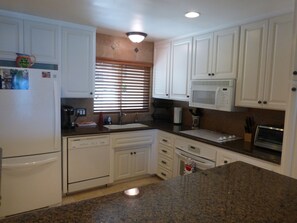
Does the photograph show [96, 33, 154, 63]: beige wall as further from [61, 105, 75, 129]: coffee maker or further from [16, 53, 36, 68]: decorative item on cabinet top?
[16, 53, 36, 68]: decorative item on cabinet top

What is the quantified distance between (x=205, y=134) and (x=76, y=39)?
7.21ft

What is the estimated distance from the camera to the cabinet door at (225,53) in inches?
106

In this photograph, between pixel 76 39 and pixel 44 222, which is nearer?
pixel 44 222

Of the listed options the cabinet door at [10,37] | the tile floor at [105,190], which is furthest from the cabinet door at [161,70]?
the cabinet door at [10,37]

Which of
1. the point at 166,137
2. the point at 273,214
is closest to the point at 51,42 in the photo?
the point at 166,137

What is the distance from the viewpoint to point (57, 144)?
2645mm

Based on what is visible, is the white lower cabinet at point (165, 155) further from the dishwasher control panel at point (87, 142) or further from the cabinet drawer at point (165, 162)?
the dishwasher control panel at point (87, 142)

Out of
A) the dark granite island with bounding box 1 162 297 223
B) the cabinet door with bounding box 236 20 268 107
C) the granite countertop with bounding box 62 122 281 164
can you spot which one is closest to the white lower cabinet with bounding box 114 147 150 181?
the granite countertop with bounding box 62 122 281 164

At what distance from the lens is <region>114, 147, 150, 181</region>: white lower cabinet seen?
3.37 metres

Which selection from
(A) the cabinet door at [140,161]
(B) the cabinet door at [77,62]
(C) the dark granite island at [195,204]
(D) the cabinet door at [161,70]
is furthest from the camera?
(D) the cabinet door at [161,70]

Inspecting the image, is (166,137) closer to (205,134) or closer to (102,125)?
(205,134)

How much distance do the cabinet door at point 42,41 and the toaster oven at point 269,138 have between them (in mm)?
2641

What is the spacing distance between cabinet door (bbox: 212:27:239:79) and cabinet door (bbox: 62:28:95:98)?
170 centimetres

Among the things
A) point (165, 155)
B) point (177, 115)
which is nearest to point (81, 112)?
point (165, 155)
